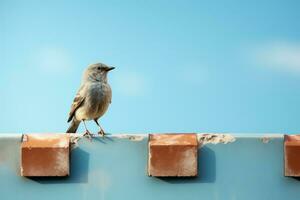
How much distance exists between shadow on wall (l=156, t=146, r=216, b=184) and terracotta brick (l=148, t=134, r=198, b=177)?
9 cm

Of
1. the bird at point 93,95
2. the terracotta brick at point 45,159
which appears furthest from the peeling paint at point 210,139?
the bird at point 93,95

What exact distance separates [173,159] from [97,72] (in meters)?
4.11

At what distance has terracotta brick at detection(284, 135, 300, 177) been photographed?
4.66 m

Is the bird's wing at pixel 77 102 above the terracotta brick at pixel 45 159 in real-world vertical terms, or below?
above

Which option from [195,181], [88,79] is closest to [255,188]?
[195,181]

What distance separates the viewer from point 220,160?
4.75 metres

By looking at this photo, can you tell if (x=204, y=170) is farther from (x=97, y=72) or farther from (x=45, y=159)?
(x=97, y=72)

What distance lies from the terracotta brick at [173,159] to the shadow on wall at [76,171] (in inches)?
19.8

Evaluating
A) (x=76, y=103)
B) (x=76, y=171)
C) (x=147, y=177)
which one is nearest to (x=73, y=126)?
(x=76, y=103)

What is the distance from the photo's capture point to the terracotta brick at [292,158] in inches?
184

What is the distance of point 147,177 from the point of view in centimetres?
475

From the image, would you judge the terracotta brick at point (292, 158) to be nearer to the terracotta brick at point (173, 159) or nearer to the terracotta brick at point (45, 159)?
the terracotta brick at point (173, 159)

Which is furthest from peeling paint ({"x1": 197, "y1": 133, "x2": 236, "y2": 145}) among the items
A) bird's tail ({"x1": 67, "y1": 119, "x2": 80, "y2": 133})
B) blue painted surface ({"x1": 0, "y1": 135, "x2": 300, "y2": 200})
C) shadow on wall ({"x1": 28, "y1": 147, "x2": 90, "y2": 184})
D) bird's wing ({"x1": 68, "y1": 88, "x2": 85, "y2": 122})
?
bird's tail ({"x1": 67, "y1": 119, "x2": 80, "y2": 133})

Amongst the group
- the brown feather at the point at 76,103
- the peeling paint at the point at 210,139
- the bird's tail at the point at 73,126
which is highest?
the brown feather at the point at 76,103
